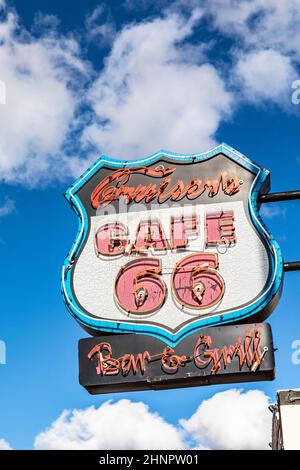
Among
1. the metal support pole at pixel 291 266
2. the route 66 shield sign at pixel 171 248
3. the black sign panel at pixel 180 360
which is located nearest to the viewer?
the black sign panel at pixel 180 360

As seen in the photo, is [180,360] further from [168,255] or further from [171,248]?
[171,248]

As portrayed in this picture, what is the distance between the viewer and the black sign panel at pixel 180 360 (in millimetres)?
12344

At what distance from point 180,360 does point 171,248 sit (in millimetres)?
2254

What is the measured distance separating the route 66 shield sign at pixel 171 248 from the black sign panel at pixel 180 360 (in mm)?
224

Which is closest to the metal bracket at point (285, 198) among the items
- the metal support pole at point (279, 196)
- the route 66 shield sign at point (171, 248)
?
the metal support pole at point (279, 196)

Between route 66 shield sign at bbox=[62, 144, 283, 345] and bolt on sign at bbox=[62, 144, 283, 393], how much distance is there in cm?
2

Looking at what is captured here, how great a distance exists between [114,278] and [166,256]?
101cm

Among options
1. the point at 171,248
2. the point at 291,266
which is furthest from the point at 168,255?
the point at 291,266

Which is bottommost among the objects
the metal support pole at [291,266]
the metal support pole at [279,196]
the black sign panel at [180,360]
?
the black sign panel at [180,360]

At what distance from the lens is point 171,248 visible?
13891 mm

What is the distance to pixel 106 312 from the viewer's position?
527 inches

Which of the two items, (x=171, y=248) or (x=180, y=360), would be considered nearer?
(x=180, y=360)

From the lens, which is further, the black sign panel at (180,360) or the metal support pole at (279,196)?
the metal support pole at (279,196)

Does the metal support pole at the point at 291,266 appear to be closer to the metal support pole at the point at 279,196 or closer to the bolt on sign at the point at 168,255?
the bolt on sign at the point at 168,255
